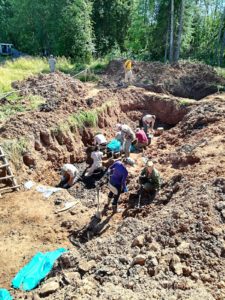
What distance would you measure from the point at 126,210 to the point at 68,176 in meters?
2.54

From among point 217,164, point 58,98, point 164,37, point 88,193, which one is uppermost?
point 164,37

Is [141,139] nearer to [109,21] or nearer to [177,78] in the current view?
[177,78]

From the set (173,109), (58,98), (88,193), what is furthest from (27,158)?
(173,109)

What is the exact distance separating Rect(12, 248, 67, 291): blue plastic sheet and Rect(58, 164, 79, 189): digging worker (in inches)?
144

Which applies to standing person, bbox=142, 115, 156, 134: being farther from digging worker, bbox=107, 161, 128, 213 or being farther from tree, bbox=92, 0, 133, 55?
tree, bbox=92, 0, 133, 55

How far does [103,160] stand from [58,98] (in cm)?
355

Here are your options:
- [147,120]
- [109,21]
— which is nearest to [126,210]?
[147,120]

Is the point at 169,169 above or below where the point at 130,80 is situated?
below

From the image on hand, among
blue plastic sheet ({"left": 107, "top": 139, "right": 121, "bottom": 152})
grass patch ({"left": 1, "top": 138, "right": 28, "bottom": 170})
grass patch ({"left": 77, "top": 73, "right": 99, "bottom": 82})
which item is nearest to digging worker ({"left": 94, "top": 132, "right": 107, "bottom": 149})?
blue plastic sheet ({"left": 107, "top": 139, "right": 121, "bottom": 152})

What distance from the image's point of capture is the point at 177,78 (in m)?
17.1

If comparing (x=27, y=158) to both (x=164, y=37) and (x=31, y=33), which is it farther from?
(x=31, y=33)

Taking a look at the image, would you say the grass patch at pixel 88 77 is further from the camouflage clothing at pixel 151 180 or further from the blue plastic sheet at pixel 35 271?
the blue plastic sheet at pixel 35 271

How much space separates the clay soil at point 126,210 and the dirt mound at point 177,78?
1.18m

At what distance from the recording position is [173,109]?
1485 cm
